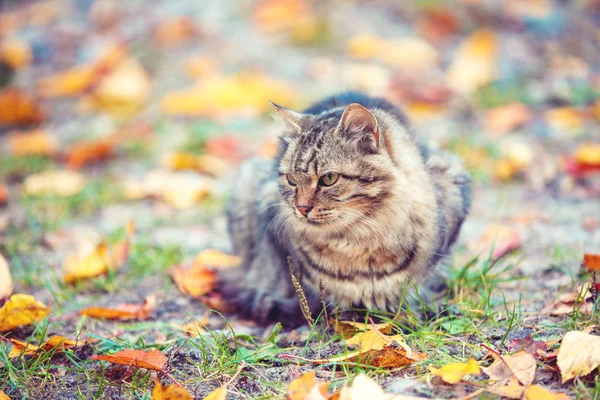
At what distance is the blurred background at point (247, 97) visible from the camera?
11.7ft

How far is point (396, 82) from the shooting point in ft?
16.5

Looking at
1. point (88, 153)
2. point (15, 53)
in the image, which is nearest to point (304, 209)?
point (88, 153)

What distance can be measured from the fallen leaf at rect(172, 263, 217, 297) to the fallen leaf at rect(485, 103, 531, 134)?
2661mm

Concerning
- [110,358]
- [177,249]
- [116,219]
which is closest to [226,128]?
[116,219]

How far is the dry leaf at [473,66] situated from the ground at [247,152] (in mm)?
20

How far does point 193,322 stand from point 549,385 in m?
1.36

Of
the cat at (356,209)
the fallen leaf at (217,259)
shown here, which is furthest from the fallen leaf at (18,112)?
the cat at (356,209)

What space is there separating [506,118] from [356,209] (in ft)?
9.07

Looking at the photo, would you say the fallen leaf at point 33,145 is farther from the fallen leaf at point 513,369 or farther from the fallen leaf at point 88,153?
the fallen leaf at point 513,369

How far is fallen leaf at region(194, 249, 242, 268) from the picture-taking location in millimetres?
2902

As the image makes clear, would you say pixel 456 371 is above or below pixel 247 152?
above

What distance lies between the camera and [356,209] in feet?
6.89

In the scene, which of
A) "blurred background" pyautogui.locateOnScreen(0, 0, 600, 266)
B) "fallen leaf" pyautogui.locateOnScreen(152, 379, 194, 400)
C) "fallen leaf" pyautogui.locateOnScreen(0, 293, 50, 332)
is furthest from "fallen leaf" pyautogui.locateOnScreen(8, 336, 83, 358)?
"blurred background" pyautogui.locateOnScreen(0, 0, 600, 266)

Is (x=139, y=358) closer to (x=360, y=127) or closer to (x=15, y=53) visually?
(x=360, y=127)
